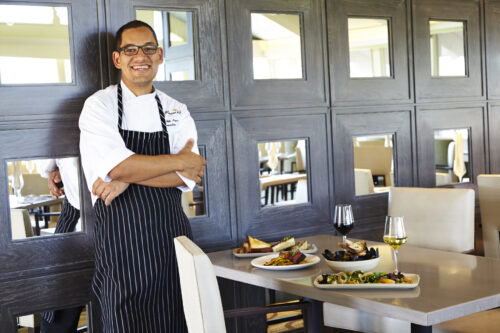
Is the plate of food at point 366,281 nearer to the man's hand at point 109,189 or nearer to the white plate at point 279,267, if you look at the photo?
the white plate at point 279,267

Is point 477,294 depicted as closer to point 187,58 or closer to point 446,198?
point 446,198

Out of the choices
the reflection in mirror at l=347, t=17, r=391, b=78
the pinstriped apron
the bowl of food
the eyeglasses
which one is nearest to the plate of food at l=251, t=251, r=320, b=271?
the bowl of food

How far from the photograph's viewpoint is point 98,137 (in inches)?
102

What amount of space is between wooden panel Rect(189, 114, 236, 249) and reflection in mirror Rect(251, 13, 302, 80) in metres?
0.37

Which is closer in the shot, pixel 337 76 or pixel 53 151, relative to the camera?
pixel 53 151

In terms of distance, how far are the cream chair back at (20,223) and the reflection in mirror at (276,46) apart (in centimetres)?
134

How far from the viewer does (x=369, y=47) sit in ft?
12.6

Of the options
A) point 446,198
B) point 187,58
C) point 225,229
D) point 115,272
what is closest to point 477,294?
point 446,198

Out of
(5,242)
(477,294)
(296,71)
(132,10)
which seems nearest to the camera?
(477,294)

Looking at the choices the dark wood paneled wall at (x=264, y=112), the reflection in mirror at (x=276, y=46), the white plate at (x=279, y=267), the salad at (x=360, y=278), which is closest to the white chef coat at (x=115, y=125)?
the dark wood paneled wall at (x=264, y=112)

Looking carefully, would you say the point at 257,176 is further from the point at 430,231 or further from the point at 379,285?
the point at 379,285

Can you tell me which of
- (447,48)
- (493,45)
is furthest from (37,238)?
(493,45)

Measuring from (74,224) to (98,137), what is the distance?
21.1 inches

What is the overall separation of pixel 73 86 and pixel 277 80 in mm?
1095
